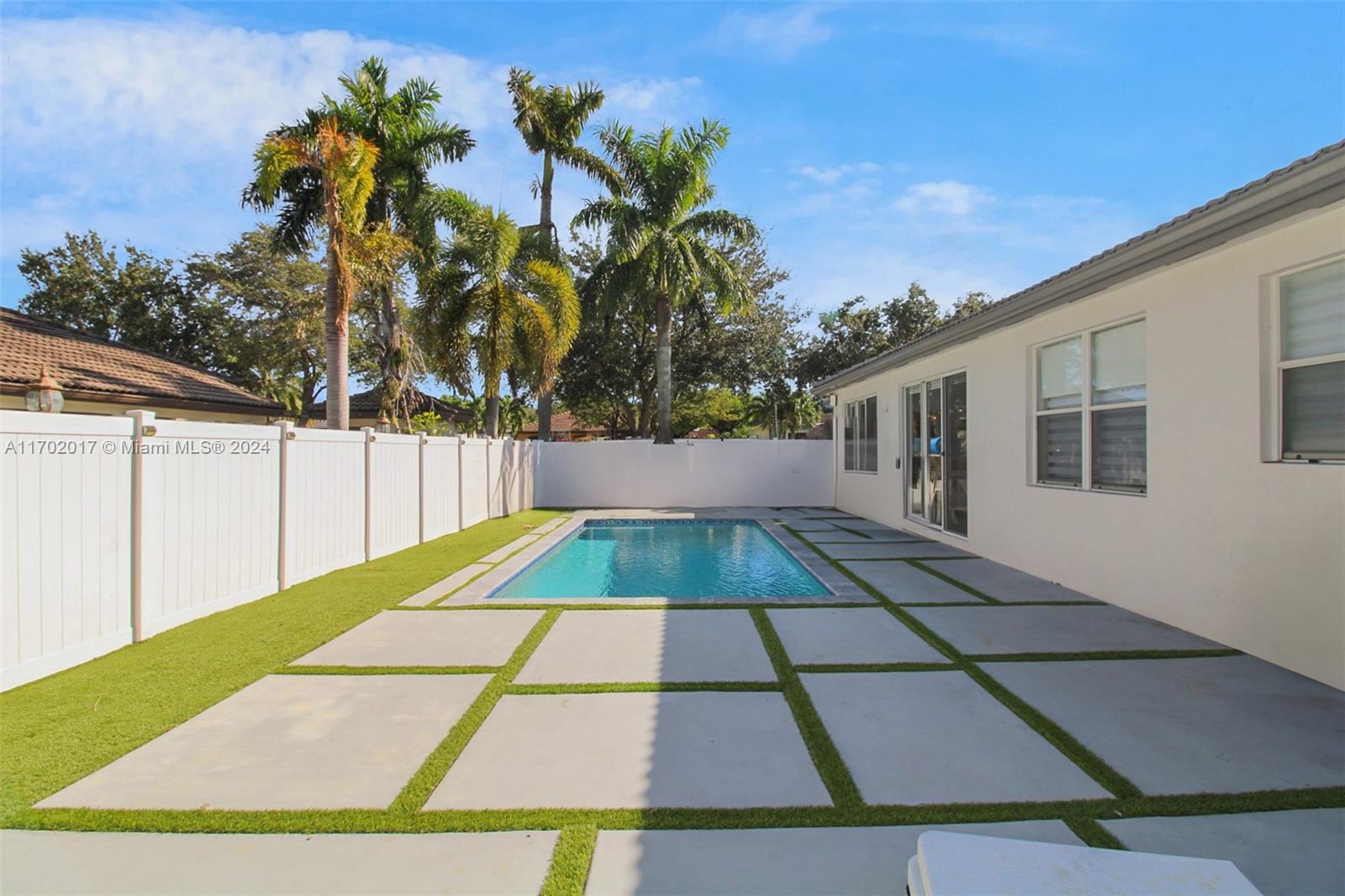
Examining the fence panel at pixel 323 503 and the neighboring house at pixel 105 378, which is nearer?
the fence panel at pixel 323 503

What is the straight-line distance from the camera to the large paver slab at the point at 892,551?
876 cm

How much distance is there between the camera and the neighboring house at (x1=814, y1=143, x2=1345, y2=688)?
396 centimetres

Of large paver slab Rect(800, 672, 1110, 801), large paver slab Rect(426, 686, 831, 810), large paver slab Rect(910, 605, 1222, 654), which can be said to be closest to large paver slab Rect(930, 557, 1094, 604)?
large paver slab Rect(910, 605, 1222, 654)

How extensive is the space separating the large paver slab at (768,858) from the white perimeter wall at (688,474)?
1427cm

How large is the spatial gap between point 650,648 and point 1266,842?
11.2ft

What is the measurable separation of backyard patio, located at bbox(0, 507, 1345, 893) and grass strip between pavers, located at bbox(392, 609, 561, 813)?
2 centimetres

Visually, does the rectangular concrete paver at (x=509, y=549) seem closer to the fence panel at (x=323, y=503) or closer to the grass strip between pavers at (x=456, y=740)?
the fence panel at (x=323, y=503)

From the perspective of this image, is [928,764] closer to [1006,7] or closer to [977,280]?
[1006,7]

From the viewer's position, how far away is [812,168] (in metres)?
12.3

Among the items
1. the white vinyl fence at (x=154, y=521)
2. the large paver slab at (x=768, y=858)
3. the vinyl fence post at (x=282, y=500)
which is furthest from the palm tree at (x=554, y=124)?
the large paver slab at (x=768, y=858)

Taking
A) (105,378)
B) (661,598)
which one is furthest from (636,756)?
(105,378)

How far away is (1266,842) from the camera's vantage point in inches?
96.0

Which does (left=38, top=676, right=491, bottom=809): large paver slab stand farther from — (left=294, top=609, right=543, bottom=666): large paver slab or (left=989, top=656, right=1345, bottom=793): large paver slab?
(left=989, top=656, right=1345, bottom=793): large paver slab

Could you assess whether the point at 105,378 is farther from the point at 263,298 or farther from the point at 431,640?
the point at 263,298
